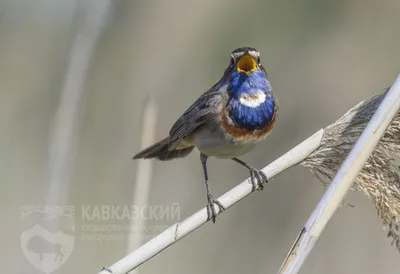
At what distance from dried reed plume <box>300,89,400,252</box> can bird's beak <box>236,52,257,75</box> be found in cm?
68

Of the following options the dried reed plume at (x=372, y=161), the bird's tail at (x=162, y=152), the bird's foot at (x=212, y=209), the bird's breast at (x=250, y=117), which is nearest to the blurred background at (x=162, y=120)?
the bird's tail at (x=162, y=152)

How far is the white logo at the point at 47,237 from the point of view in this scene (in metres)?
2.90

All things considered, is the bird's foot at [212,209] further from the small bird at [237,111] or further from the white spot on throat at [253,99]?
the white spot on throat at [253,99]

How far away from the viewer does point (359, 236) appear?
12.9 ft

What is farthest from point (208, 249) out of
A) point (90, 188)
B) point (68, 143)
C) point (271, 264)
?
point (68, 143)

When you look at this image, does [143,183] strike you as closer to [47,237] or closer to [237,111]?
[47,237]

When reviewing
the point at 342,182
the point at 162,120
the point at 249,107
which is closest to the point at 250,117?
the point at 249,107

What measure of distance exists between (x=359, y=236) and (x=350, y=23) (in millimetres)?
1869

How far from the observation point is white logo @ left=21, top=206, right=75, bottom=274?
9.53 feet

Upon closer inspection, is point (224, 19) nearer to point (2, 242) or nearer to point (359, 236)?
point (359, 236)

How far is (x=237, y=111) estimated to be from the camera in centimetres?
328

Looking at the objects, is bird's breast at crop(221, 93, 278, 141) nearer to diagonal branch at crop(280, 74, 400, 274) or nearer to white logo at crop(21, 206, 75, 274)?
white logo at crop(21, 206, 75, 274)

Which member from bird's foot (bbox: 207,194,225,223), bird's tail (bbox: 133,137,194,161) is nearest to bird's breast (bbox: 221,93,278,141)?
bird's foot (bbox: 207,194,225,223)

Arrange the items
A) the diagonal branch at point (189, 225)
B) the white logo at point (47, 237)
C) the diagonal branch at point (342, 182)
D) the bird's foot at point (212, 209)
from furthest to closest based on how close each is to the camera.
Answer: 1. the white logo at point (47, 237)
2. the bird's foot at point (212, 209)
3. the diagonal branch at point (189, 225)
4. the diagonal branch at point (342, 182)
